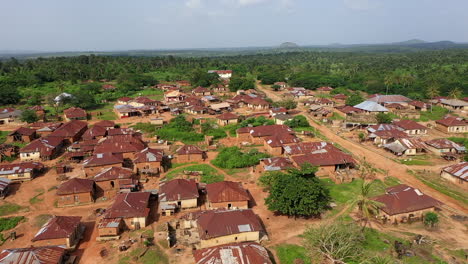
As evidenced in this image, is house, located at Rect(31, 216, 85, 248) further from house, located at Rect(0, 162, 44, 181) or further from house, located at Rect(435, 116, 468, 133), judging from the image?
house, located at Rect(435, 116, 468, 133)

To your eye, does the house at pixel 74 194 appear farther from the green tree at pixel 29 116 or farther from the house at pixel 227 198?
the green tree at pixel 29 116

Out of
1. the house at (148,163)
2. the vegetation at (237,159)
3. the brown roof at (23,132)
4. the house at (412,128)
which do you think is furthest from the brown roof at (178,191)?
the house at (412,128)

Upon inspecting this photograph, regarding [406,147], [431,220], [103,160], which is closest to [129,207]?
[103,160]

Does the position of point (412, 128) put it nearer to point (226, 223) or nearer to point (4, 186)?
point (226, 223)

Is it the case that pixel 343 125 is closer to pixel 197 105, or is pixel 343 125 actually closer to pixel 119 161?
pixel 197 105

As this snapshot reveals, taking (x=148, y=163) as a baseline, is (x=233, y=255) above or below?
below

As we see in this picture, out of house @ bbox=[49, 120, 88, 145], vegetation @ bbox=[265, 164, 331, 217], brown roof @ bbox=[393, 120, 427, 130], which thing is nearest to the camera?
vegetation @ bbox=[265, 164, 331, 217]

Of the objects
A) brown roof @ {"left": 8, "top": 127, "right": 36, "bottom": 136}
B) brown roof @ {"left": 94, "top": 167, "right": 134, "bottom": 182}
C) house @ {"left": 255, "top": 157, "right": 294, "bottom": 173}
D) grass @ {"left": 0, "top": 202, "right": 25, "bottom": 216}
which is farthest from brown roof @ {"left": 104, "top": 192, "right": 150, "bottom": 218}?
brown roof @ {"left": 8, "top": 127, "right": 36, "bottom": 136}
